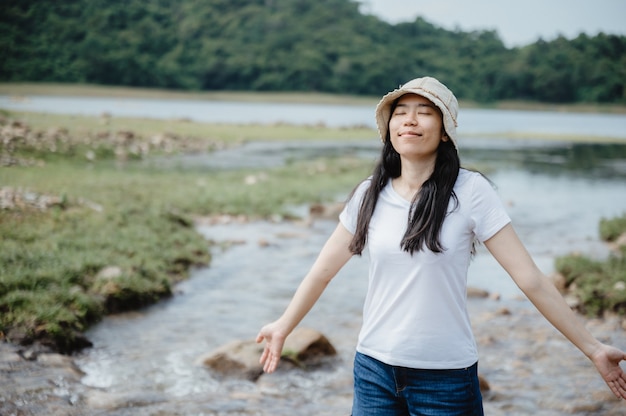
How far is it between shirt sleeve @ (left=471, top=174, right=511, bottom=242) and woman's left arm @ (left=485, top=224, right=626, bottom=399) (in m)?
0.03

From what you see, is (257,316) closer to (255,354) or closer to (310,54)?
(255,354)

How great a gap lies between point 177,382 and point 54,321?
4.40 ft

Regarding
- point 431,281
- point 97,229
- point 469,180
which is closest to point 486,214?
point 469,180

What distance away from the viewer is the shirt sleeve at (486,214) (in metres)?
2.59

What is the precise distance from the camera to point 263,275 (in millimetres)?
9578

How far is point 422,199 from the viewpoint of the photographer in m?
2.65

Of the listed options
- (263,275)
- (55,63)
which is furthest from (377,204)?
(55,63)

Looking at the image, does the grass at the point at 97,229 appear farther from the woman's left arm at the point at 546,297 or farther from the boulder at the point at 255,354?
the woman's left arm at the point at 546,297

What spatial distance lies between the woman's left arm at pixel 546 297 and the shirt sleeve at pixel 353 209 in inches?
21.3

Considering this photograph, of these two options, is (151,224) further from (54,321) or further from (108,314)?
(54,321)

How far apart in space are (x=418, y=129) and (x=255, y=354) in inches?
143

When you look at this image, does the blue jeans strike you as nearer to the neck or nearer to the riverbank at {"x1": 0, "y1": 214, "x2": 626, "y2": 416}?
the neck

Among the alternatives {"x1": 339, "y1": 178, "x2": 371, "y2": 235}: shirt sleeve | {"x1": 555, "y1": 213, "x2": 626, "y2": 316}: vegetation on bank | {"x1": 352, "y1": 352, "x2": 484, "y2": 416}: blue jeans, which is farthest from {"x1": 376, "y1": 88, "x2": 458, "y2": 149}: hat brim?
{"x1": 555, "y1": 213, "x2": 626, "y2": 316}: vegetation on bank

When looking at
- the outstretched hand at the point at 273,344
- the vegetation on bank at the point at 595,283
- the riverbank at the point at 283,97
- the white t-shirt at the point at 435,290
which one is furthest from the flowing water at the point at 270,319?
the riverbank at the point at 283,97
